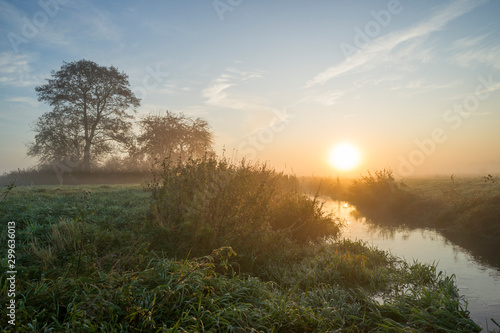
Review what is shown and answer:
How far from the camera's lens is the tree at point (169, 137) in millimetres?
27531

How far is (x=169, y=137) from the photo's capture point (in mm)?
28750

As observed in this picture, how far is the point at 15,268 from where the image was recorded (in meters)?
3.56

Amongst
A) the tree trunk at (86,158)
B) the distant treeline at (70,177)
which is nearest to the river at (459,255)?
the distant treeline at (70,177)

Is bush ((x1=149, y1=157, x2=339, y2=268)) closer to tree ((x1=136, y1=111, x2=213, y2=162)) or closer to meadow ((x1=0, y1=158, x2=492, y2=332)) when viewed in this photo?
meadow ((x1=0, y1=158, x2=492, y2=332))

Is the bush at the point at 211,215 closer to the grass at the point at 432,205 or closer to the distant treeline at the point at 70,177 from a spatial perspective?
the grass at the point at 432,205

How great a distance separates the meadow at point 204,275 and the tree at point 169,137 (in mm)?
20596

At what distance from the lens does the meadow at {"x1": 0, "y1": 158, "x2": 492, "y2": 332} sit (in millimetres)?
2902

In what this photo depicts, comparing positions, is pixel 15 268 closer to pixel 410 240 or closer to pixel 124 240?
pixel 124 240

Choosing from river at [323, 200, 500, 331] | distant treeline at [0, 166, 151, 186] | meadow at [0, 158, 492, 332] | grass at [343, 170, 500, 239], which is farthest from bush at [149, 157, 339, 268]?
distant treeline at [0, 166, 151, 186]

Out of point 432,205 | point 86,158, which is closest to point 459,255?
point 432,205

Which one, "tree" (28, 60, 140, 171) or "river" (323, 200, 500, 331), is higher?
"tree" (28, 60, 140, 171)

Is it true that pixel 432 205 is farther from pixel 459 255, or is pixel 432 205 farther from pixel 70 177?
pixel 70 177

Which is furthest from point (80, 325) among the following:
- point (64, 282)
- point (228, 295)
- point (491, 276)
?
point (491, 276)

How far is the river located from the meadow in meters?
0.34
